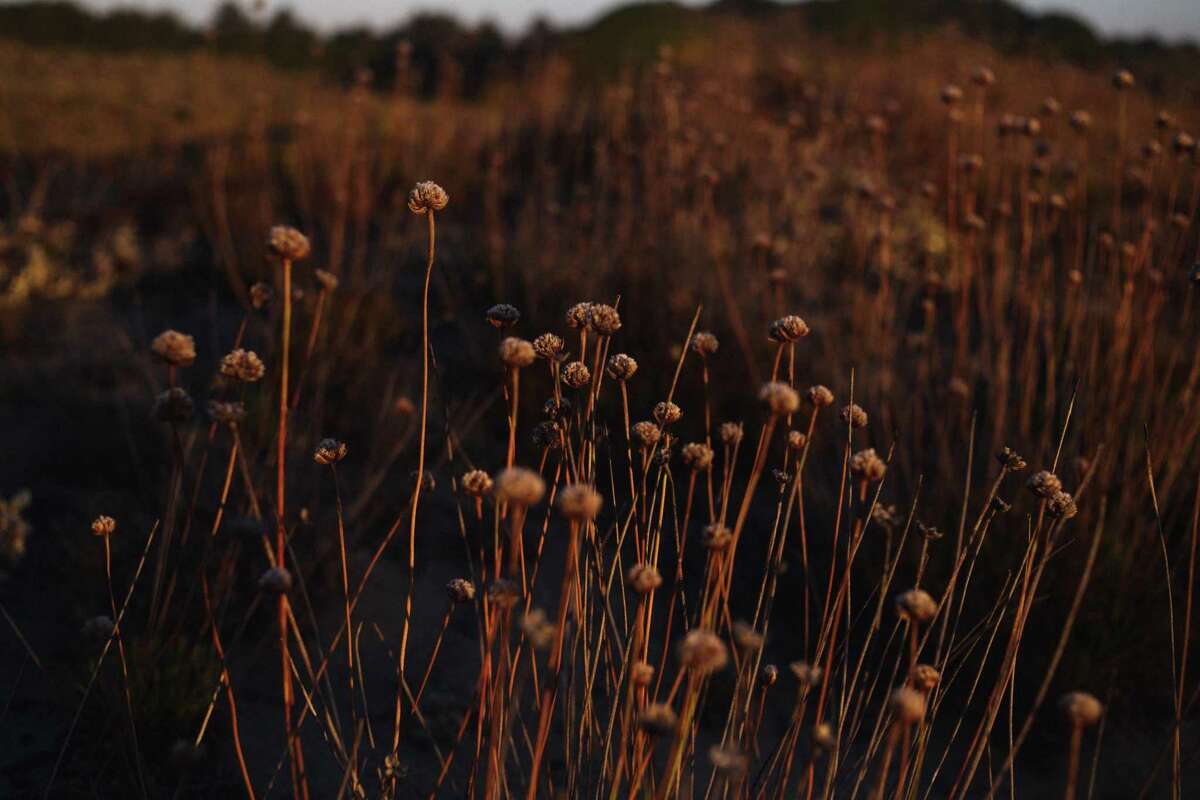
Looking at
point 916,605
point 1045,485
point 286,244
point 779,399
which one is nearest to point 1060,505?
point 1045,485

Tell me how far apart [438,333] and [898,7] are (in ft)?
78.3

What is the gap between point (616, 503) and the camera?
156 centimetres

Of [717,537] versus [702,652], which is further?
[717,537]

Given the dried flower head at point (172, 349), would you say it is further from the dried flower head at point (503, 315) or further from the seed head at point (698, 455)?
the seed head at point (698, 455)

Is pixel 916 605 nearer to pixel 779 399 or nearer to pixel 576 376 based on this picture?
pixel 779 399

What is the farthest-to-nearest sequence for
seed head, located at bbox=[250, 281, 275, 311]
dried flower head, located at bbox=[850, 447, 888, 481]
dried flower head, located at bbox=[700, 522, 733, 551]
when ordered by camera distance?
seed head, located at bbox=[250, 281, 275, 311], dried flower head, located at bbox=[850, 447, 888, 481], dried flower head, located at bbox=[700, 522, 733, 551]

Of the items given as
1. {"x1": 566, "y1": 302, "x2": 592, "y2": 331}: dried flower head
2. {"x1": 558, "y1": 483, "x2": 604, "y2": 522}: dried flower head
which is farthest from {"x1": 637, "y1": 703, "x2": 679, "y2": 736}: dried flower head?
{"x1": 566, "y1": 302, "x2": 592, "y2": 331}: dried flower head

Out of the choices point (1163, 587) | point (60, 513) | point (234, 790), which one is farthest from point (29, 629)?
point (1163, 587)

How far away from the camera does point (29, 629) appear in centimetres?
232

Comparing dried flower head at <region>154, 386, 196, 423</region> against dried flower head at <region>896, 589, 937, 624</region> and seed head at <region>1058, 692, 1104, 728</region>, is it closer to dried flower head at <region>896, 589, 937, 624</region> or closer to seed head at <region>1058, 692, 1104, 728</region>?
dried flower head at <region>896, 589, 937, 624</region>

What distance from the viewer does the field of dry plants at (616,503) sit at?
4.52ft

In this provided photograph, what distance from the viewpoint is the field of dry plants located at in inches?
54.2

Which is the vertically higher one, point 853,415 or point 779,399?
point 779,399

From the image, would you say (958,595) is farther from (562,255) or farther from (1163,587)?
(562,255)
